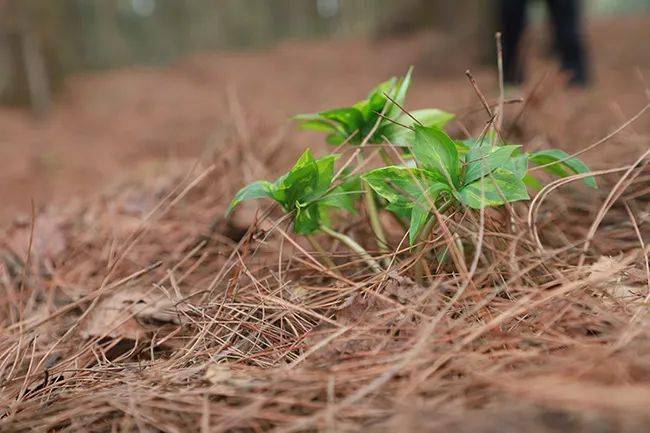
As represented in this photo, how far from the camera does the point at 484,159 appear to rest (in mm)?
892

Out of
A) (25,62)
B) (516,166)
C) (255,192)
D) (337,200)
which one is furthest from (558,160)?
(25,62)

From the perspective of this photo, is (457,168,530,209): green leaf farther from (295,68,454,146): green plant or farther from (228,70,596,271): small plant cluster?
(295,68,454,146): green plant

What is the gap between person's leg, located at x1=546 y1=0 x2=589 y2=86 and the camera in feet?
12.6

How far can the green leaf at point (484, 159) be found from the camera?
880 mm

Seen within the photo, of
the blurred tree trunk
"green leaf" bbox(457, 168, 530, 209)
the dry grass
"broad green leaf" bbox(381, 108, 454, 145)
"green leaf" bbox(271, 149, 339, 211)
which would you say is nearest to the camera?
the dry grass

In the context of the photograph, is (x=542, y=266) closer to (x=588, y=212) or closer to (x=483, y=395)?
(x=483, y=395)

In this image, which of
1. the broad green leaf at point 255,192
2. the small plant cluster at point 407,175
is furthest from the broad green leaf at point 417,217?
the broad green leaf at point 255,192

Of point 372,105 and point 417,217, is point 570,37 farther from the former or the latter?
point 417,217

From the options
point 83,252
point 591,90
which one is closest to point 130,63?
point 591,90

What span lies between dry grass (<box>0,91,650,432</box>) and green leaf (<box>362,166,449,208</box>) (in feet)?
0.23

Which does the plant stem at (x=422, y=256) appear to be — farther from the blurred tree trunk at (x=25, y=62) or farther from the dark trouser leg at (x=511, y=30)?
the blurred tree trunk at (x=25, y=62)

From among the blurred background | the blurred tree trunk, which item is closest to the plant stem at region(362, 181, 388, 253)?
the blurred background

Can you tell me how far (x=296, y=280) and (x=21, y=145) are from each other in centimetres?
372

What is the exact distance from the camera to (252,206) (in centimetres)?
155
